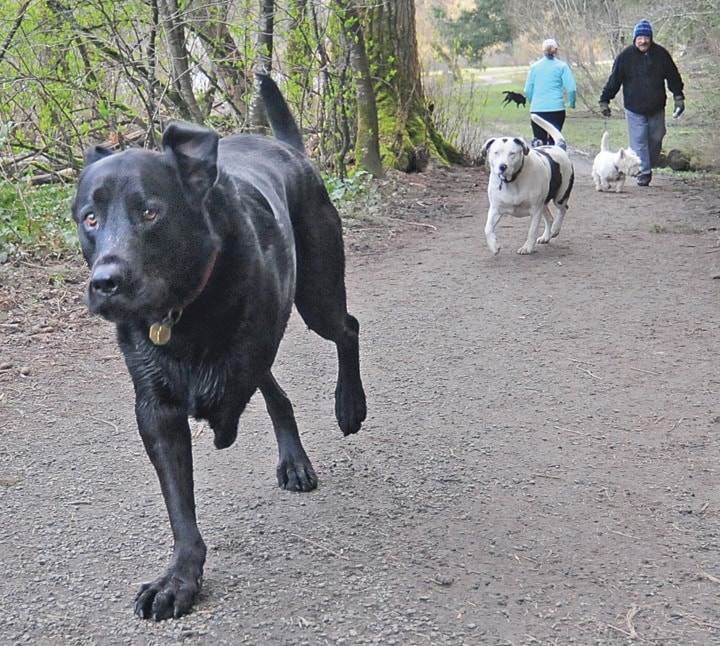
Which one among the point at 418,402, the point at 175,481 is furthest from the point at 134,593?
the point at 418,402

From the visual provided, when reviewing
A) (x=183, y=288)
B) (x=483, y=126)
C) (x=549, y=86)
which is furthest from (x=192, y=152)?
(x=483, y=126)

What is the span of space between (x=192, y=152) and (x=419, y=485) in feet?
6.03

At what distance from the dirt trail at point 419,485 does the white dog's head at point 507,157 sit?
160 cm

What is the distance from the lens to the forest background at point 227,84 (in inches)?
348

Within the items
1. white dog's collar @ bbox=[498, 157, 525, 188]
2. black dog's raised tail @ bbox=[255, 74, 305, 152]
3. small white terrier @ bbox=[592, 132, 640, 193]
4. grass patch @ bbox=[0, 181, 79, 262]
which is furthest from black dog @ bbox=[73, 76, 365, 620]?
small white terrier @ bbox=[592, 132, 640, 193]

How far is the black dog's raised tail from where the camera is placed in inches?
183

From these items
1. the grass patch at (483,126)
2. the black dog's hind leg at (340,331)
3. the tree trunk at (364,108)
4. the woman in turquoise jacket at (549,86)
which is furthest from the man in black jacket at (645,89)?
the black dog's hind leg at (340,331)

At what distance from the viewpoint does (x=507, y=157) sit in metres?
9.03

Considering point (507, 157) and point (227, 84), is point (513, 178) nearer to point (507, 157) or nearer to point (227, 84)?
point (507, 157)

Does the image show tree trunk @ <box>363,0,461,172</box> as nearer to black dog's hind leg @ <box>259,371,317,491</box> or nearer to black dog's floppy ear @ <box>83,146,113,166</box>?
black dog's hind leg @ <box>259,371,317,491</box>

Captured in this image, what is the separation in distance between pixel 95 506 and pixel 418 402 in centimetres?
194

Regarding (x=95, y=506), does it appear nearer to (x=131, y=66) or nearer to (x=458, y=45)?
(x=131, y=66)

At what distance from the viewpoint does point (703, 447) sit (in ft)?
15.0

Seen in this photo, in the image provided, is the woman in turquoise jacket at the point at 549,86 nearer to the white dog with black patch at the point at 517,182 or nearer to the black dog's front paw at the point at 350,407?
Result: the white dog with black patch at the point at 517,182
